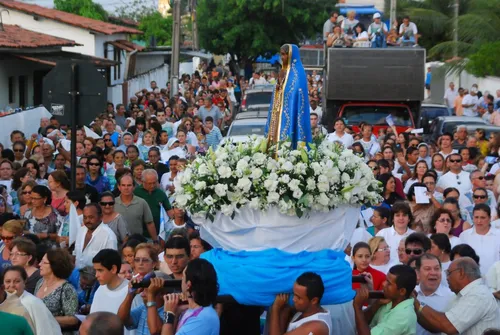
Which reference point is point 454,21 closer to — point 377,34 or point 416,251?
point 377,34

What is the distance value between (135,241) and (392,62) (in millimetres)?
15237

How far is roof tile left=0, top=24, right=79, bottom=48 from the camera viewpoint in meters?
23.8

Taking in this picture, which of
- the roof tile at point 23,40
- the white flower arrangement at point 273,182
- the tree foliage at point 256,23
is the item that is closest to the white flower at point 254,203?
the white flower arrangement at point 273,182

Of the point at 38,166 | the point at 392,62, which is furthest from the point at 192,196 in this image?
the point at 392,62

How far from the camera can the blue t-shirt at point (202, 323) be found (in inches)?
254

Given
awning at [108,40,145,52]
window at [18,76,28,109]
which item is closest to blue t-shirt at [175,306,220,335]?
window at [18,76,28,109]

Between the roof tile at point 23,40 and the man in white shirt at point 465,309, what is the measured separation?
681 inches

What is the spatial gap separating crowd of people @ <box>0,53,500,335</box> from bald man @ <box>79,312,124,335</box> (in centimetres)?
1

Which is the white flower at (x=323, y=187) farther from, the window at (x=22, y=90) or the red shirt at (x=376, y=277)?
the window at (x=22, y=90)

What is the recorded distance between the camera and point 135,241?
31.1 ft

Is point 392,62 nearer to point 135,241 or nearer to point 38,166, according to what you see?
point 38,166

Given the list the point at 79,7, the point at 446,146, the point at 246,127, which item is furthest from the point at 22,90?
the point at 79,7

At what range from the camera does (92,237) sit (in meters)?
10.1

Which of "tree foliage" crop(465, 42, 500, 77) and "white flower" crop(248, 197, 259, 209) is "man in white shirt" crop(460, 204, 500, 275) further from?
"tree foliage" crop(465, 42, 500, 77)
